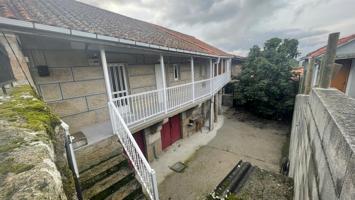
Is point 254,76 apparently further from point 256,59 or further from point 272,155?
point 272,155

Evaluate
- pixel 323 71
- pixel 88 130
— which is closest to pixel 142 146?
pixel 88 130

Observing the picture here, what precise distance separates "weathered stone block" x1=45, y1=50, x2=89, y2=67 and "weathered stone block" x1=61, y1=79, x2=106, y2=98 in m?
0.57

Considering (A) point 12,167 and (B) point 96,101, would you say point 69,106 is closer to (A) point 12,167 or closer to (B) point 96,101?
(B) point 96,101

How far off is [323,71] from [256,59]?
466 inches

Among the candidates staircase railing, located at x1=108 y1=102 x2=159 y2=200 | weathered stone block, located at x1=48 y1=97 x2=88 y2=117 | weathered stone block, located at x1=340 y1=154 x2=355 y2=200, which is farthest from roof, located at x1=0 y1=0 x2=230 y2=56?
weathered stone block, located at x1=340 y1=154 x2=355 y2=200

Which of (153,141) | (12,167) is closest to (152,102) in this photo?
(153,141)

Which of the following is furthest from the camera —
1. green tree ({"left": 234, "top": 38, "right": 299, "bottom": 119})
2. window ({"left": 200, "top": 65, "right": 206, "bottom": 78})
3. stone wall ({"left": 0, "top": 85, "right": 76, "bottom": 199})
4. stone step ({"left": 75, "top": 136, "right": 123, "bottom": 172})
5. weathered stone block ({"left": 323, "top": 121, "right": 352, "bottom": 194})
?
green tree ({"left": 234, "top": 38, "right": 299, "bottom": 119})

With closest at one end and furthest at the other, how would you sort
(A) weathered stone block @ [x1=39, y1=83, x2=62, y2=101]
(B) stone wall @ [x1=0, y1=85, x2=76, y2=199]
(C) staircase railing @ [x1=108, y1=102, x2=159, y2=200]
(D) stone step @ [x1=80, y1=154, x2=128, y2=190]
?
1. (B) stone wall @ [x1=0, y1=85, x2=76, y2=199]
2. (D) stone step @ [x1=80, y1=154, x2=128, y2=190]
3. (C) staircase railing @ [x1=108, y1=102, x2=159, y2=200]
4. (A) weathered stone block @ [x1=39, y1=83, x2=62, y2=101]

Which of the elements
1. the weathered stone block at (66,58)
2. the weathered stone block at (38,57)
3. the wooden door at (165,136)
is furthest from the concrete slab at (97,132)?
the wooden door at (165,136)

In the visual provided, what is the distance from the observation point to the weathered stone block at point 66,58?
13.7ft

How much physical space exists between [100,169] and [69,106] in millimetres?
2298

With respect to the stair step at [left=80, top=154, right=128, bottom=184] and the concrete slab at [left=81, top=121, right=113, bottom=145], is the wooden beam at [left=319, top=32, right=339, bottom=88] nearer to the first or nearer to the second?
the stair step at [left=80, top=154, right=128, bottom=184]

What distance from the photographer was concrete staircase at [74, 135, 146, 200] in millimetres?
3105

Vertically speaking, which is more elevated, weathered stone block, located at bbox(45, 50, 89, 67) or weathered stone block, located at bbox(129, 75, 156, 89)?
weathered stone block, located at bbox(45, 50, 89, 67)
